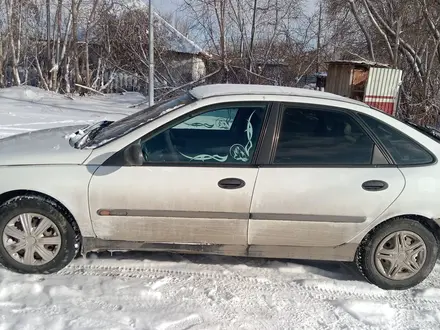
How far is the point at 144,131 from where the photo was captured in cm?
304

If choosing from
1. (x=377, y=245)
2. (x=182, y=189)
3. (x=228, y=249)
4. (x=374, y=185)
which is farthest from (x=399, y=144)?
(x=182, y=189)

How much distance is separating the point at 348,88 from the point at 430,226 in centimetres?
947

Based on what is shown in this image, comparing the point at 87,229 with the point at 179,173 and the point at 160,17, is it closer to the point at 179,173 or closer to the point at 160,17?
the point at 179,173

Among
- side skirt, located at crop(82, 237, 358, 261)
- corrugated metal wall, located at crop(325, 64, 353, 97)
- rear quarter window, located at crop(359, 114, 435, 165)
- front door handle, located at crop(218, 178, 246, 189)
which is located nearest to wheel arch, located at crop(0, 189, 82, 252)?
side skirt, located at crop(82, 237, 358, 261)

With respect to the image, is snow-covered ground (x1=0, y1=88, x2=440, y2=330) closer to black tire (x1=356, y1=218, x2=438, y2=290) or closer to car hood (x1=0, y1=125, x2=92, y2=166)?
black tire (x1=356, y1=218, x2=438, y2=290)

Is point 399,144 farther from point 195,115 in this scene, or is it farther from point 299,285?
point 195,115

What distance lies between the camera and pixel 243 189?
3.00 m

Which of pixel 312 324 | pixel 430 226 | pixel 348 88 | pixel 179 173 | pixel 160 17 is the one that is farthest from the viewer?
pixel 160 17

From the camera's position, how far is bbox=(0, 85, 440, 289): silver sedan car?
9.82 ft

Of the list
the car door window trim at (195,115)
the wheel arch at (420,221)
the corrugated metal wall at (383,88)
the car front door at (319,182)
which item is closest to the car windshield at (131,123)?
the car door window trim at (195,115)

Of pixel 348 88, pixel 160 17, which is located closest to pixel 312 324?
pixel 348 88

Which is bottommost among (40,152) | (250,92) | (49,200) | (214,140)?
(49,200)

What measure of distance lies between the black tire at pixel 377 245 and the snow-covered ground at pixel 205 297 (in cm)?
8

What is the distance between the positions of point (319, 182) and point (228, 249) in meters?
0.91
